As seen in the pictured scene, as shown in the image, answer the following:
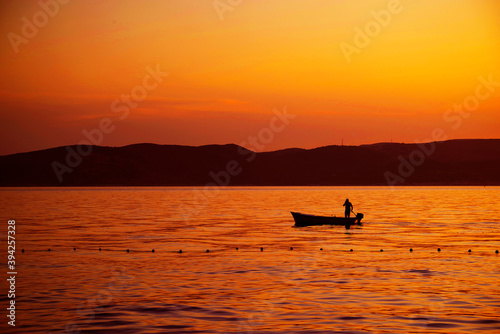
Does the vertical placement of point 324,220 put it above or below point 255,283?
above

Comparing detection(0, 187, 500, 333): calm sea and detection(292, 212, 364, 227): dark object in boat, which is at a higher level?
detection(292, 212, 364, 227): dark object in boat

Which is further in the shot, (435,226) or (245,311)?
(435,226)

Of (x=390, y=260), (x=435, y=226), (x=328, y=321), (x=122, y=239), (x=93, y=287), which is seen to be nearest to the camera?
(x=328, y=321)

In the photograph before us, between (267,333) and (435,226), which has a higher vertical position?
(435,226)

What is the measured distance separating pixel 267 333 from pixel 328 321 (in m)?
2.59

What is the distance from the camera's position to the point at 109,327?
70.2 ft

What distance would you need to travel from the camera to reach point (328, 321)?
22016 millimetres

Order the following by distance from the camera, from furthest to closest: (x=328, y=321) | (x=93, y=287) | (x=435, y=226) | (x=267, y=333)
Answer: (x=435, y=226) < (x=93, y=287) < (x=328, y=321) < (x=267, y=333)

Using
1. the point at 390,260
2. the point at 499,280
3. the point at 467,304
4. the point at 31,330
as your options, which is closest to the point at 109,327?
the point at 31,330

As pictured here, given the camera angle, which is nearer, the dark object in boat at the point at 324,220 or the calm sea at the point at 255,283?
the calm sea at the point at 255,283

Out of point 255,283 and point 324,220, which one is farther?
point 324,220

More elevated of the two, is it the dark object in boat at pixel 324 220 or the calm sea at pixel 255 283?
the dark object in boat at pixel 324 220

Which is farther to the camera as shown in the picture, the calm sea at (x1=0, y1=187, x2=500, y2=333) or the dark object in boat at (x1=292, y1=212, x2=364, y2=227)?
the dark object in boat at (x1=292, y1=212, x2=364, y2=227)

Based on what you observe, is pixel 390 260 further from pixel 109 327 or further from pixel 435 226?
pixel 435 226
